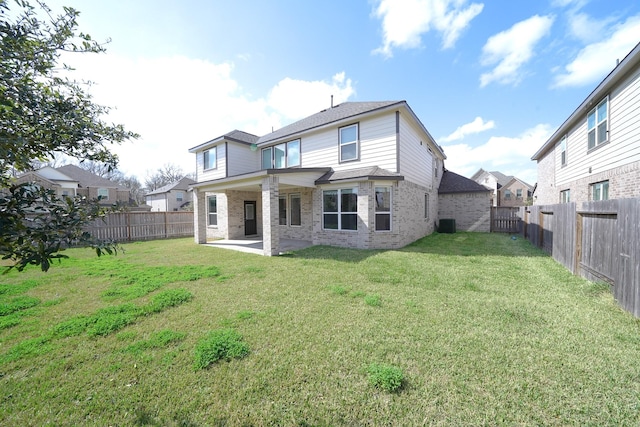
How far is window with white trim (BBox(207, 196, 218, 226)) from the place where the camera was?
15.3m

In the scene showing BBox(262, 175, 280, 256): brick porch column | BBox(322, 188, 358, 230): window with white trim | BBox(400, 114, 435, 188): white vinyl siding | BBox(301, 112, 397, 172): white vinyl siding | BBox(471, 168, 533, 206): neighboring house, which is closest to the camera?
BBox(262, 175, 280, 256): brick porch column

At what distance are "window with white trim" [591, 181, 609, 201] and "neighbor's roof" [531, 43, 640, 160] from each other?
10.4 feet

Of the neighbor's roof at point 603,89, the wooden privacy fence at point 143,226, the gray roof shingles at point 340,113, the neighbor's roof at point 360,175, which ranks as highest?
the gray roof shingles at point 340,113

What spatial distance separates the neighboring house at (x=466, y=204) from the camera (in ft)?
53.9

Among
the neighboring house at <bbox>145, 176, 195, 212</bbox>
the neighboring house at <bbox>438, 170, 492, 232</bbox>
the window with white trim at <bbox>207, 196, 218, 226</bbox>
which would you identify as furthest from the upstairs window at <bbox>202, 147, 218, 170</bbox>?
the neighboring house at <bbox>145, 176, 195, 212</bbox>

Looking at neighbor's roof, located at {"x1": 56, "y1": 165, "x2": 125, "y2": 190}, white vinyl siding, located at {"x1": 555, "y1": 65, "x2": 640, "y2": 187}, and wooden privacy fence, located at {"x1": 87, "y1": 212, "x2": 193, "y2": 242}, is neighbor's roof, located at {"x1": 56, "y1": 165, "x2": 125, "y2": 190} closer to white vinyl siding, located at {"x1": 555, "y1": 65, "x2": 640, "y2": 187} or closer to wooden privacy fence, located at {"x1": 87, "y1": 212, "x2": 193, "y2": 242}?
wooden privacy fence, located at {"x1": 87, "y1": 212, "x2": 193, "y2": 242}

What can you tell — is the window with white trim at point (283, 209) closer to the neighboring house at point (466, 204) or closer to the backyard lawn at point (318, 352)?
the backyard lawn at point (318, 352)

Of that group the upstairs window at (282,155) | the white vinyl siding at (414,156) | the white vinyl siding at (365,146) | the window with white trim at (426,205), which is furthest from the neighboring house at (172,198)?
the window with white trim at (426,205)

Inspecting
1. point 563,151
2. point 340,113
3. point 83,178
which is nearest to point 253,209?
point 340,113

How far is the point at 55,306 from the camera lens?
461cm

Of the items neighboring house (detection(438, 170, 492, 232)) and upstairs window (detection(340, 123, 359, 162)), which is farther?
neighboring house (detection(438, 170, 492, 232))

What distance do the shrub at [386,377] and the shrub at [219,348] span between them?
1585 mm

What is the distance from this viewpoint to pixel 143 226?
570 inches

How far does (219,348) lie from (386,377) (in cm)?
210
